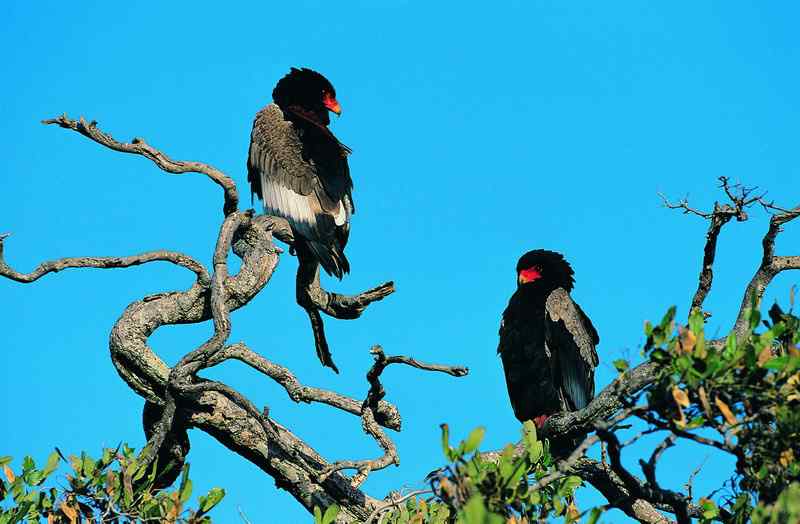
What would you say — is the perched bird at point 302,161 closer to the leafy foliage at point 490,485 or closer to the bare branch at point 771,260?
the bare branch at point 771,260

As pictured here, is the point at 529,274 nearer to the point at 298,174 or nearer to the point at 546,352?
the point at 546,352

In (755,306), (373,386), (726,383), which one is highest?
(373,386)

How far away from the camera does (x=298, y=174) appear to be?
6316 mm

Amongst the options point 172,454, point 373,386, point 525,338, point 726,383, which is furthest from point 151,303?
point 726,383

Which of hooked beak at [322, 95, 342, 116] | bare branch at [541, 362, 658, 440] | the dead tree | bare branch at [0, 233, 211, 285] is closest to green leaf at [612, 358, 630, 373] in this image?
bare branch at [541, 362, 658, 440]

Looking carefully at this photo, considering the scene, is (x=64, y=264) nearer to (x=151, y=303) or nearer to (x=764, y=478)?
(x=151, y=303)

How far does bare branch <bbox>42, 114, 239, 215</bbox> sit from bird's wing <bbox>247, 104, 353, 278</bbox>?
3.03ft

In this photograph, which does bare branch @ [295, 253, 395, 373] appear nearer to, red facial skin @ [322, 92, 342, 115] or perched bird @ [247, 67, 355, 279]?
perched bird @ [247, 67, 355, 279]

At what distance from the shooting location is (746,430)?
267 cm

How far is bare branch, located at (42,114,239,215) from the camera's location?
4.61 metres

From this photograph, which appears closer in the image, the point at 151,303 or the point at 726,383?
the point at 726,383

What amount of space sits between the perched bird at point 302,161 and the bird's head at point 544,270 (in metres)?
1.20

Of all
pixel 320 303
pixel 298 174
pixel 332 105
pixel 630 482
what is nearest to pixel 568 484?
pixel 630 482

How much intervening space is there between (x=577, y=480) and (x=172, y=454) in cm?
227
